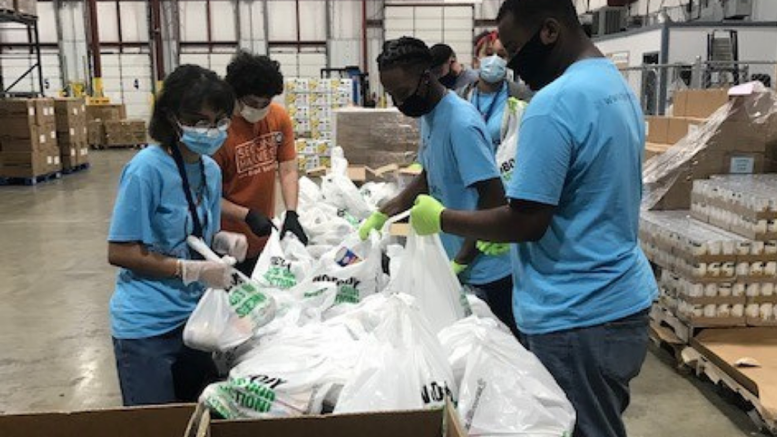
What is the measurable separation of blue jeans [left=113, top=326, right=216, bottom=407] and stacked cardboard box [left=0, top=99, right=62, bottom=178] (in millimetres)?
9323

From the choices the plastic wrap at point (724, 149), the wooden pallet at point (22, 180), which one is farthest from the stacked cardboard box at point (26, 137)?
the plastic wrap at point (724, 149)

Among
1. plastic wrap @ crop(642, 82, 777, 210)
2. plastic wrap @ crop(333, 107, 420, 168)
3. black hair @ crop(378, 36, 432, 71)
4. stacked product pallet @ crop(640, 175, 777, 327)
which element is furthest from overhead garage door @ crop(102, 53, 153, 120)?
black hair @ crop(378, 36, 432, 71)

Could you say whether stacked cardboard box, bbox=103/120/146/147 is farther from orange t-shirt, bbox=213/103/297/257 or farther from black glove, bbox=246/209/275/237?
black glove, bbox=246/209/275/237

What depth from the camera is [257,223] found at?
2289 mm

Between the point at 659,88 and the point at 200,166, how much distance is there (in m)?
5.32

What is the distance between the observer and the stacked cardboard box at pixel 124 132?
1559cm

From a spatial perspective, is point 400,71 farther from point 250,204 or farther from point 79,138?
point 79,138

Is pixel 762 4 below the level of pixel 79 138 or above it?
above

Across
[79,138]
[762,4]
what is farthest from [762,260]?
[79,138]

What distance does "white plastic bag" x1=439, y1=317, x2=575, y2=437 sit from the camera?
1.18m

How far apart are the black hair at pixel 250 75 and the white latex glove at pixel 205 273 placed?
0.89 m

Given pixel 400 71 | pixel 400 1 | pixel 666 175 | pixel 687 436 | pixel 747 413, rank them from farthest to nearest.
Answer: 1. pixel 400 1
2. pixel 666 175
3. pixel 747 413
4. pixel 687 436
5. pixel 400 71

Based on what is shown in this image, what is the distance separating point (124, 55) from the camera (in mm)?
18219

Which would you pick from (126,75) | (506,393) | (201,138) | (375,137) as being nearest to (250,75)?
(201,138)
